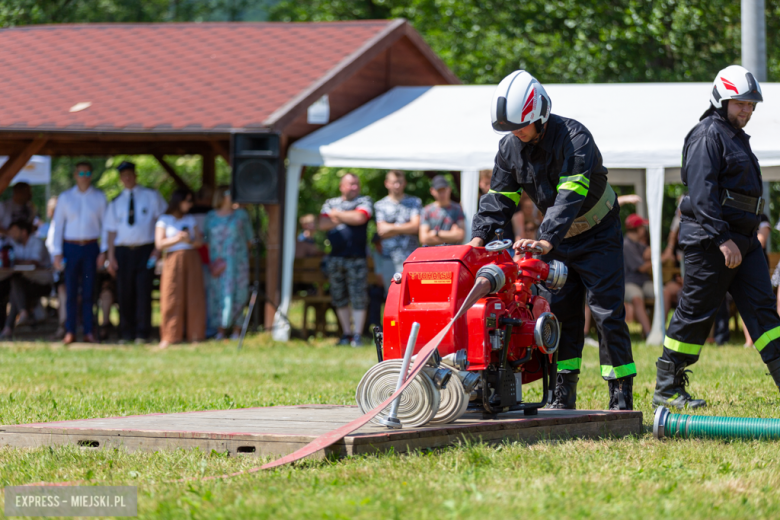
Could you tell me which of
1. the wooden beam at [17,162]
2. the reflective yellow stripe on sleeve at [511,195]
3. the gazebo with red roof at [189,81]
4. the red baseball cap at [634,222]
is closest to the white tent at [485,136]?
the gazebo with red roof at [189,81]

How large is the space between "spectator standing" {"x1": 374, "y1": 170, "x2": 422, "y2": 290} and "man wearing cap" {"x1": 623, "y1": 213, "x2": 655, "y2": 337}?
259 cm

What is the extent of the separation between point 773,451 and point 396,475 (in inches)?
73.5

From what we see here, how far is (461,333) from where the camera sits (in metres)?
4.89

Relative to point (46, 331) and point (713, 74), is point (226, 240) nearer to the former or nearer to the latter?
point (46, 331)

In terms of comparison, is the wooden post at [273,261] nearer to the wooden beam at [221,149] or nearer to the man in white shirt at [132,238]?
the wooden beam at [221,149]

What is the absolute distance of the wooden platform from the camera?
4.44 metres

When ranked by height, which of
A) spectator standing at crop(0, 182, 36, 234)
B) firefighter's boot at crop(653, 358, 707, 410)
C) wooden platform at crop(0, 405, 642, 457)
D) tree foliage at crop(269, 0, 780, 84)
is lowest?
firefighter's boot at crop(653, 358, 707, 410)

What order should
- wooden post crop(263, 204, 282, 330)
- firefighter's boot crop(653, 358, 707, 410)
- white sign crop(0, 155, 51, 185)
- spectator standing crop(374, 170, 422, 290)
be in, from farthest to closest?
white sign crop(0, 155, 51, 185) < wooden post crop(263, 204, 282, 330) < spectator standing crop(374, 170, 422, 290) < firefighter's boot crop(653, 358, 707, 410)

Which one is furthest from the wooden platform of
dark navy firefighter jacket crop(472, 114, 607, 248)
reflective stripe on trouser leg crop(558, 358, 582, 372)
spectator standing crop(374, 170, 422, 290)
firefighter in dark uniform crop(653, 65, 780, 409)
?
spectator standing crop(374, 170, 422, 290)

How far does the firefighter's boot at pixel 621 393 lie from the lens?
19.5 ft

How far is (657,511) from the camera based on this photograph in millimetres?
3463

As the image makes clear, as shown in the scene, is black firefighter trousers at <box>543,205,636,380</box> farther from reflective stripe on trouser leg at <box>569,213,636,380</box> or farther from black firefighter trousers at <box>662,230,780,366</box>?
black firefighter trousers at <box>662,230,780,366</box>

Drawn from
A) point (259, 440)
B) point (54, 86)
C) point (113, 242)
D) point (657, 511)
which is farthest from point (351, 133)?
point (657, 511)

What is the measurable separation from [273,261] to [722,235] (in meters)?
7.50
